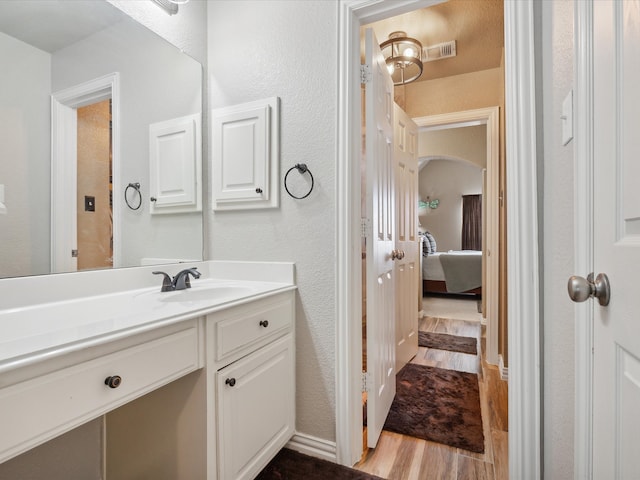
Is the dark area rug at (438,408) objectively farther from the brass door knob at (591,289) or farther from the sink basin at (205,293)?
the brass door knob at (591,289)

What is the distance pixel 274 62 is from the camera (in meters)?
1.67

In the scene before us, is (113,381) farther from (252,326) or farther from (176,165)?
(176,165)

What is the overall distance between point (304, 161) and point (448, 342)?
2559mm

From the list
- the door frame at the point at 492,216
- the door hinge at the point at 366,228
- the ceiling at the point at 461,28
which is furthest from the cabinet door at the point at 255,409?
Answer: the ceiling at the point at 461,28

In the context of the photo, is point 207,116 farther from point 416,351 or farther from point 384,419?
point 416,351

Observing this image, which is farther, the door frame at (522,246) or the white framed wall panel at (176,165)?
the white framed wall panel at (176,165)

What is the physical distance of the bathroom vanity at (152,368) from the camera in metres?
0.72


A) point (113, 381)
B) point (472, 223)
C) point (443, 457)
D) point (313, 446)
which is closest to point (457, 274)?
point (472, 223)

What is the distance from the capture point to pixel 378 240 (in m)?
1.70

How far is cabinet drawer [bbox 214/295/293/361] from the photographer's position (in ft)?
3.81

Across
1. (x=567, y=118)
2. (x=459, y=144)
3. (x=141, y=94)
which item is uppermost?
(x=459, y=144)

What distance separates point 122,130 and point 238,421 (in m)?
1.29

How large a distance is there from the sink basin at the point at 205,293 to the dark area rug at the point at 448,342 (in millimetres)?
2315

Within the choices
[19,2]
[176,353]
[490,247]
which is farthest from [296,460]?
[490,247]
